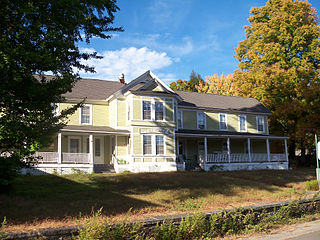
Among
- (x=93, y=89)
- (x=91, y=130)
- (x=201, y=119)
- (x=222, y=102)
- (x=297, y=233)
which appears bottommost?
(x=297, y=233)

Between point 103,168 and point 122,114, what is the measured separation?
4.67m

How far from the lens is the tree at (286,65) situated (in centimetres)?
3125

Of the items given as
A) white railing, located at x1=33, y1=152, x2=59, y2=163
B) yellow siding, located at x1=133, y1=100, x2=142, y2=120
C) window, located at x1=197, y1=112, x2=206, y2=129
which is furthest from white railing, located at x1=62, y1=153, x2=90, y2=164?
window, located at x1=197, y1=112, x2=206, y2=129

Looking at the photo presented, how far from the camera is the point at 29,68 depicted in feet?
31.3

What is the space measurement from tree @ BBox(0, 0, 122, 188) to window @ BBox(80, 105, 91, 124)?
13.5 m

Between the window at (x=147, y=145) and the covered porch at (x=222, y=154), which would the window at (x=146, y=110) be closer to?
the window at (x=147, y=145)

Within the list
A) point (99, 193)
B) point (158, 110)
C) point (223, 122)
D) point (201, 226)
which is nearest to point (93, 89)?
point (158, 110)

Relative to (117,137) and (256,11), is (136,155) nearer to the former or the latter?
(117,137)

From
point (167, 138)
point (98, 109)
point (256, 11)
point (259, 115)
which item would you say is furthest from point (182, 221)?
point (256, 11)

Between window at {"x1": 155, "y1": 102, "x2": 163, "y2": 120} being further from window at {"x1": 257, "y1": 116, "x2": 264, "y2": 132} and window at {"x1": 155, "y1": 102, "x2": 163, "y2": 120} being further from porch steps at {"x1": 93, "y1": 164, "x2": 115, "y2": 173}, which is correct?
window at {"x1": 257, "y1": 116, "x2": 264, "y2": 132}

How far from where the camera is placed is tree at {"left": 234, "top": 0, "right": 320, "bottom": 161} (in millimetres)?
31250

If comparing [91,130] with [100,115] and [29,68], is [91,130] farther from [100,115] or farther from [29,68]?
[29,68]

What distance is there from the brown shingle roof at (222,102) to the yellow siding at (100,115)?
742 centimetres

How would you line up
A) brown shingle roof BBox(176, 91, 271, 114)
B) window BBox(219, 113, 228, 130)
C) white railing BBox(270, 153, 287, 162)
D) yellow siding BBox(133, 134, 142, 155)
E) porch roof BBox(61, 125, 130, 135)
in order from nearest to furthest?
porch roof BBox(61, 125, 130, 135) → yellow siding BBox(133, 134, 142, 155) → white railing BBox(270, 153, 287, 162) → brown shingle roof BBox(176, 91, 271, 114) → window BBox(219, 113, 228, 130)
